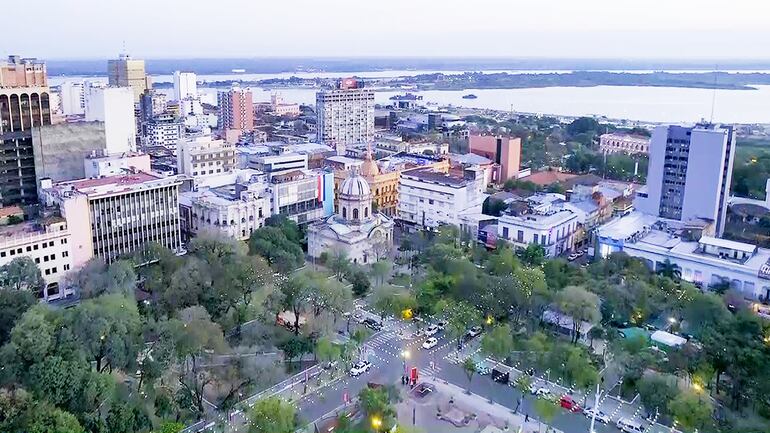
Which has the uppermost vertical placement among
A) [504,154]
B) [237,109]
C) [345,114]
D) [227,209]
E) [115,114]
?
[115,114]

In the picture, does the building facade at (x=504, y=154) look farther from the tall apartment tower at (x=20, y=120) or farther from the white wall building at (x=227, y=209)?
the tall apartment tower at (x=20, y=120)

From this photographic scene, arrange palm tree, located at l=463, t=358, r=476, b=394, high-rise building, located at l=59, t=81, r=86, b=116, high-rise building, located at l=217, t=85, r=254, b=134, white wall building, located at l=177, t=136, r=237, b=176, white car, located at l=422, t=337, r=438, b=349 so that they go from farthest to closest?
high-rise building, located at l=59, t=81, r=86, b=116
high-rise building, located at l=217, t=85, r=254, b=134
white wall building, located at l=177, t=136, r=237, b=176
white car, located at l=422, t=337, r=438, b=349
palm tree, located at l=463, t=358, r=476, b=394

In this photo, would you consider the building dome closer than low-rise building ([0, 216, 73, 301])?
No

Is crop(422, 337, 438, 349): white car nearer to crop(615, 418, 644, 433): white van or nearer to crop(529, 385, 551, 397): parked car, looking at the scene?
crop(529, 385, 551, 397): parked car

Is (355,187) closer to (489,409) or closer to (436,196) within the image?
(436,196)

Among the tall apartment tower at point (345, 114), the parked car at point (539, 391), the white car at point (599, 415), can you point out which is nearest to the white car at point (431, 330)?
the parked car at point (539, 391)

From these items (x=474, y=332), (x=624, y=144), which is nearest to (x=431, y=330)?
(x=474, y=332)

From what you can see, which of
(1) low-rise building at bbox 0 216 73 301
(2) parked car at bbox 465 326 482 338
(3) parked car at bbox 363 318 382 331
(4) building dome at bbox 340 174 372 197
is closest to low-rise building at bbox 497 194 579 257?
A: (4) building dome at bbox 340 174 372 197
